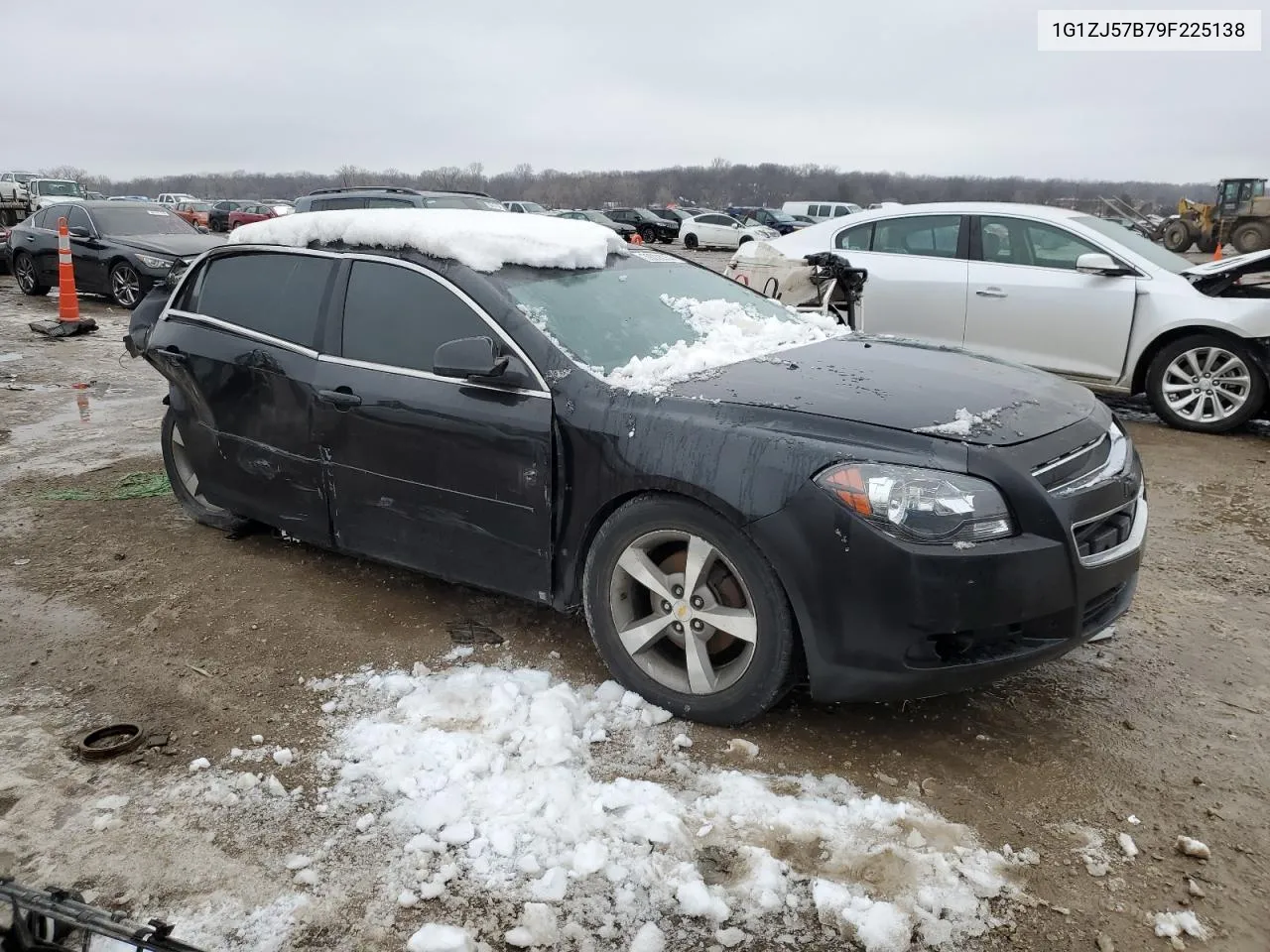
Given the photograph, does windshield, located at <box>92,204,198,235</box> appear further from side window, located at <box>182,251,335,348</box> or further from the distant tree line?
the distant tree line

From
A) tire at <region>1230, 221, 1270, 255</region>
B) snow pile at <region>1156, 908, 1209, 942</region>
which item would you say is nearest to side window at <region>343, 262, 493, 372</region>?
snow pile at <region>1156, 908, 1209, 942</region>

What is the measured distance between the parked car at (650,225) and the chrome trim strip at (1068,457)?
35.0 metres

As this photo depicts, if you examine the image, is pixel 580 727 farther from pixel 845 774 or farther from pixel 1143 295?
pixel 1143 295

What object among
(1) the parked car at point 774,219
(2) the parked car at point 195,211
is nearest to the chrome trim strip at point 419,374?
(1) the parked car at point 774,219

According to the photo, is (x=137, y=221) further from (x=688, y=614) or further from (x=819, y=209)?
(x=819, y=209)

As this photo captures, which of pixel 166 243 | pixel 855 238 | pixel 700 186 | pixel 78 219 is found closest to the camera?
pixel 855 238

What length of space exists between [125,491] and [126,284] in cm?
941

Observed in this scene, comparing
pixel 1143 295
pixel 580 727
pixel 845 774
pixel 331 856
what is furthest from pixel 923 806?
pixel 1143 295

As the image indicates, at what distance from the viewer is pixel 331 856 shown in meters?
2.56

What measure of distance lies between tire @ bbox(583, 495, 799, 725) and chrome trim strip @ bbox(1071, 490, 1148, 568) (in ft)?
2.94

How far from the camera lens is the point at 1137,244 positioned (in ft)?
24.6

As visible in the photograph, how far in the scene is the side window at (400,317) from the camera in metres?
3.67

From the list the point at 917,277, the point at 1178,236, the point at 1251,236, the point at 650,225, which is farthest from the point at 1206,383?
the point at 650,225

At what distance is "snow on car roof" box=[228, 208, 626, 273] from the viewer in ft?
12.3
